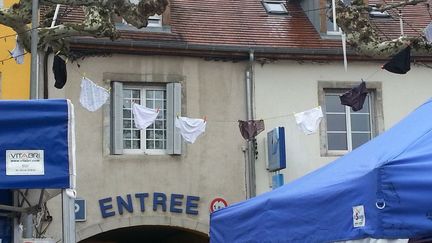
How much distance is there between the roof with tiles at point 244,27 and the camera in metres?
16.6

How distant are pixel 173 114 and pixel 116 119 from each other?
1185mm

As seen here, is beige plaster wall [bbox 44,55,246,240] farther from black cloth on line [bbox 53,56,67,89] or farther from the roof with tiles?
black cloth on line [bbox 53,56,67,89]

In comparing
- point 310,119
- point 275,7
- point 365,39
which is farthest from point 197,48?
point 365,39

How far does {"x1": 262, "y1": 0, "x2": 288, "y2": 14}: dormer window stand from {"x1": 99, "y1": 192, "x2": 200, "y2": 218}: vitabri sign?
200 inches

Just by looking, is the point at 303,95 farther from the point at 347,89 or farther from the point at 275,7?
the point at 275,7

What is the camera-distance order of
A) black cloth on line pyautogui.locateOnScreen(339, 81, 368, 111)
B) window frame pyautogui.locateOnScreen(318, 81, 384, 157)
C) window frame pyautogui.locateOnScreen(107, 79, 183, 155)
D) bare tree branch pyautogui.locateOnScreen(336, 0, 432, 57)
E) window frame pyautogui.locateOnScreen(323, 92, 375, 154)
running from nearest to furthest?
bare tree branch pyautogui.locateOnScreen(336, 0, 432, 57), black cloth on line pyautogui.locateOnScreen(339, 81, 368, 111), window frame pyautogui.locateOnScreen(107, 79, 183, 155), window frame pyautogui.locateOnScreen(318, 81, 384, 157), window frame pyautogui.locateOnScreen(323, 92, 375, 154)

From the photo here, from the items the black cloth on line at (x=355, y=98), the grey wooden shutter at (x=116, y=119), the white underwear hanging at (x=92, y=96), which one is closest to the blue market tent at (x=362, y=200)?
the white underwear hanging at (x=92, y=96)

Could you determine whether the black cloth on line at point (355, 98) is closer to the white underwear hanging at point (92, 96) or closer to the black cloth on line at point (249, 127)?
the black cloth on line at point (249, 127)

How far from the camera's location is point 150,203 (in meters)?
15.8

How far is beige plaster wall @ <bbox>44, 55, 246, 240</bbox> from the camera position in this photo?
1558 cm

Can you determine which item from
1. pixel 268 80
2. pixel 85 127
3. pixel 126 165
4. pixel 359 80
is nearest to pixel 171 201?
pixel 126 165

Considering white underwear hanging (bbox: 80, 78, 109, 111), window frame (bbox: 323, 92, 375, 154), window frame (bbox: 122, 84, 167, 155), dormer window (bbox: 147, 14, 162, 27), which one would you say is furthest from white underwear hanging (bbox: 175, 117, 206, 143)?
window frame (bbox: 323, 92, 375, 154)

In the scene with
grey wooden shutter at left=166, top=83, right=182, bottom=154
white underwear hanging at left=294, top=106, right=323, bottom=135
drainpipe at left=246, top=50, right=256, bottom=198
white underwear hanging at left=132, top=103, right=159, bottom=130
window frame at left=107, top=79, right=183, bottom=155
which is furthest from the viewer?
drainpipe at left=246, top=50, right=256, bottom=198

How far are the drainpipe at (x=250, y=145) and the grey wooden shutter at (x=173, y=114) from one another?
1.47 meters
